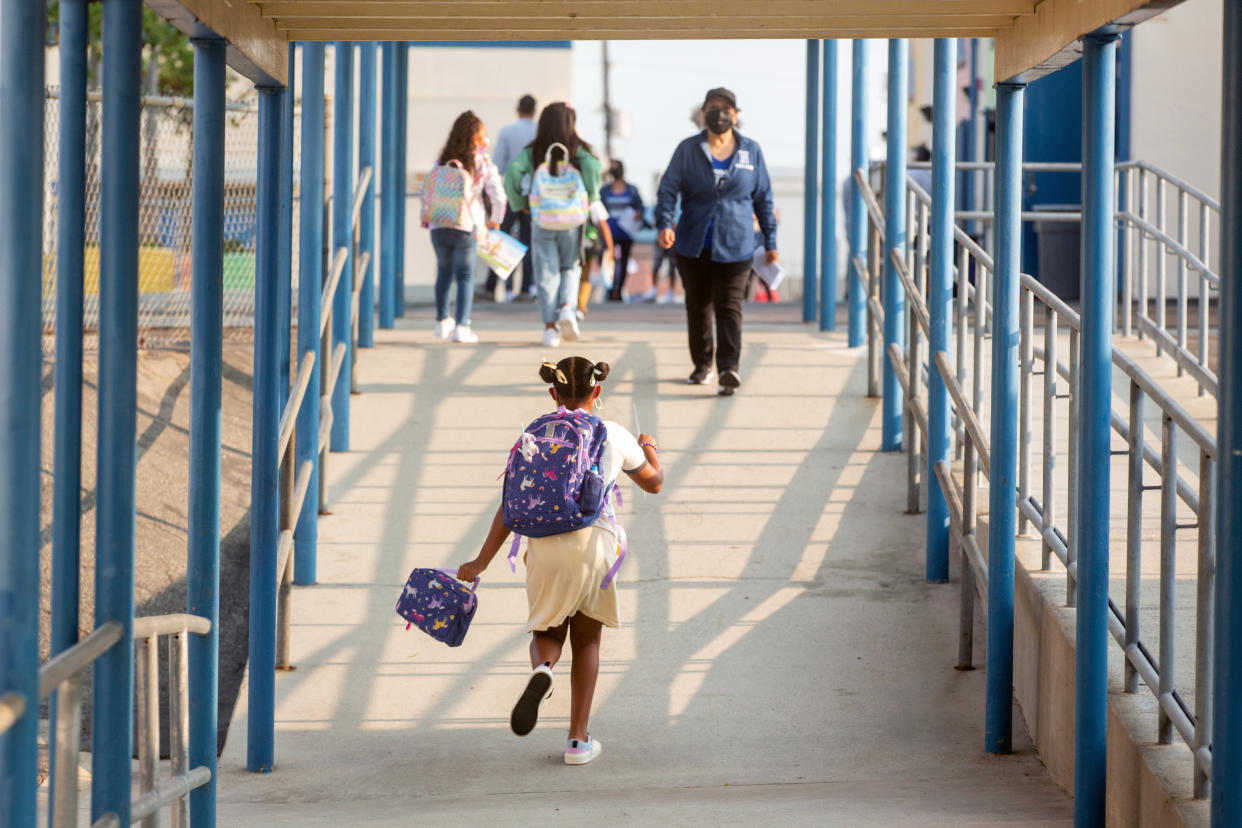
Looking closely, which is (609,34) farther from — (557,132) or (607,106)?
(607,106)

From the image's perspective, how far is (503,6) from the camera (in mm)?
4121

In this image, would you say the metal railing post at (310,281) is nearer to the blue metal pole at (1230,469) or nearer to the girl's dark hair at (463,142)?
the girl's dark hair at (463,142)

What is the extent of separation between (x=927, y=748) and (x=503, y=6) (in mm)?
2801

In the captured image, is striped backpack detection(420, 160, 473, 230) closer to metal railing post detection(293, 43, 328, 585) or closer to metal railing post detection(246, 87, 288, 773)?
metal railing post detection(293, 43, 328, 585)

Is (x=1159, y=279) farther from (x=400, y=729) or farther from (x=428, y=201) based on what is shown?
(x=400, y=729)

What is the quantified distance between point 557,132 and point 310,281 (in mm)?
3186

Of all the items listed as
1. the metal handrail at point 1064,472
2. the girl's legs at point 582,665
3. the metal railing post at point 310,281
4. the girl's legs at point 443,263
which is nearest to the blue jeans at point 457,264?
the girl's legs at point 443,263

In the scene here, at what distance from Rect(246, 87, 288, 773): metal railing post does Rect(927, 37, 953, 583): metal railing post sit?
104 inches

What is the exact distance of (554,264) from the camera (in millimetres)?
9406

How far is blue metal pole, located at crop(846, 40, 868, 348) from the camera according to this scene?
919 cm

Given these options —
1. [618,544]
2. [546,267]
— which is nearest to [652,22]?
[618,544]

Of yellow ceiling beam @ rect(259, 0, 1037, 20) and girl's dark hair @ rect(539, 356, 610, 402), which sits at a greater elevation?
yellow ceiling beam @ rect(259, 0, 1037, 20)

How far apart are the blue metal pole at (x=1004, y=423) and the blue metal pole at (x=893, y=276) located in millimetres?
2657

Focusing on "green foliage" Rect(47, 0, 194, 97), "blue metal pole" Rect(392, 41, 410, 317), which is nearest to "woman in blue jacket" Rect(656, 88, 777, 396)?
"blue metal pole" Rect(392, 41, 410, 317)
